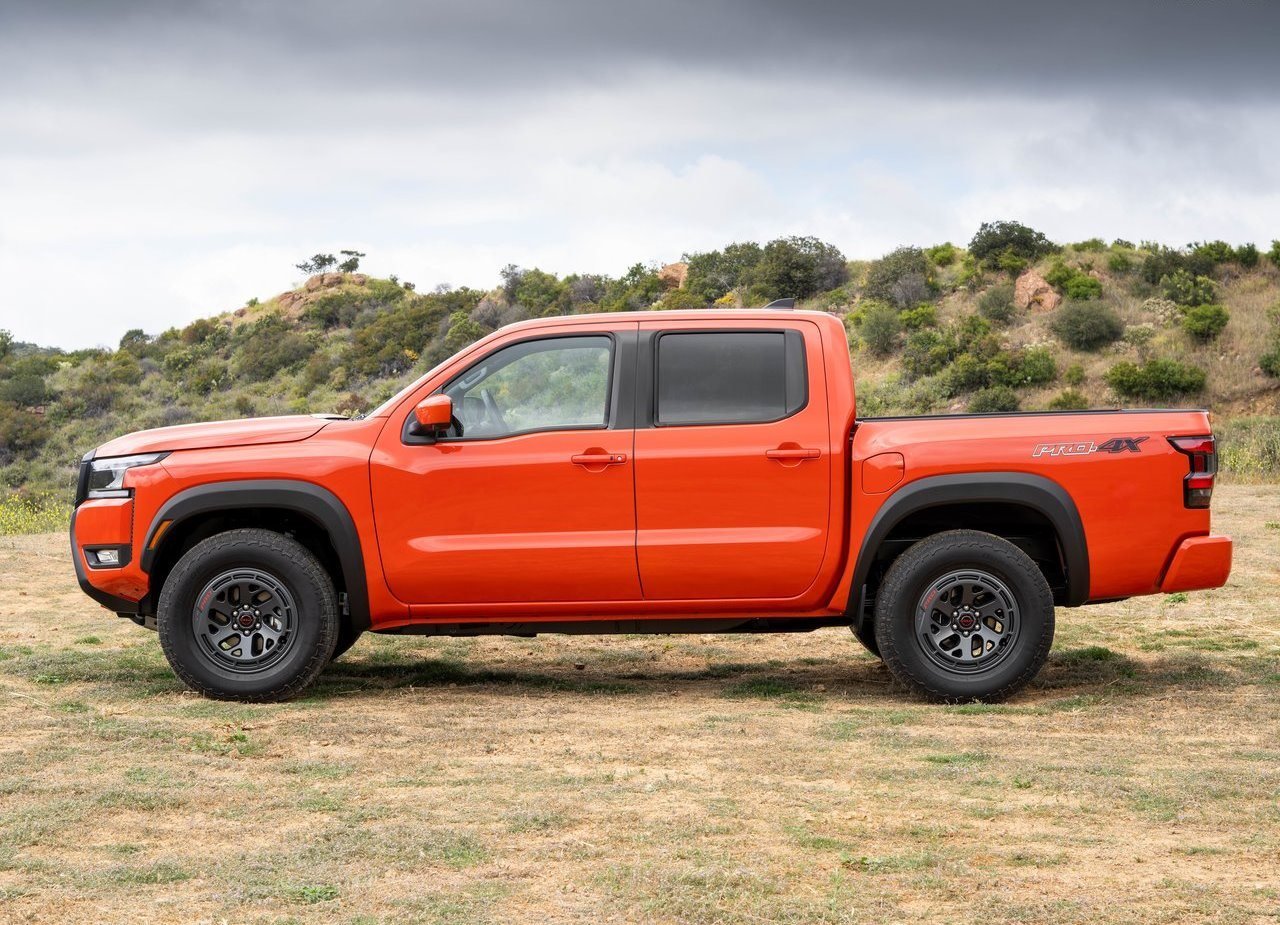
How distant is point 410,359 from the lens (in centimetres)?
5003

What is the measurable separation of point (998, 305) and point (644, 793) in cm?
4055

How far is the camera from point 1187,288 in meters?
42.5

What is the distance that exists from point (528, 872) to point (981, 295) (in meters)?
43.0

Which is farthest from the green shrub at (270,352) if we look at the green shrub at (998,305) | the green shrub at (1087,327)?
the green shrub at (1087,327)

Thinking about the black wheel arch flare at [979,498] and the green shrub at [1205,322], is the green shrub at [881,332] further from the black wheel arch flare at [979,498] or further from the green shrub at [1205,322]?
the black wheel arch flare at [979,498]

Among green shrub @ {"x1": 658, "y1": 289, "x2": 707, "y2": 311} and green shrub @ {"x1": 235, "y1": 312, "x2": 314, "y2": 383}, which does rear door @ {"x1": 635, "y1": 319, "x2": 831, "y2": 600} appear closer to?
green shrub @ {"x1": 658, "y1": 289, "x2": 707, "y2": 311}

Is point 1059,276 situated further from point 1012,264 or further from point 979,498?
point 979,498

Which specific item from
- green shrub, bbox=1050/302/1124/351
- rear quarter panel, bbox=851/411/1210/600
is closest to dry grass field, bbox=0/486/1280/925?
rear quarter panel, bbox=851/411/1210/600

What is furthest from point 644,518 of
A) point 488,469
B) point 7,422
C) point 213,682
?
point 7,422

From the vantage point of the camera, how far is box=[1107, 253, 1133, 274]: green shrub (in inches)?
1860

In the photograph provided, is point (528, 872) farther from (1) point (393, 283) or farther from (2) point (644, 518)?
(1) point (393, 283)

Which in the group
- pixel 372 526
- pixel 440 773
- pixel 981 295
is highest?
pixel 981 295

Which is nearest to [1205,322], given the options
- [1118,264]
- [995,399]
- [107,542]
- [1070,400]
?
[1070,400]

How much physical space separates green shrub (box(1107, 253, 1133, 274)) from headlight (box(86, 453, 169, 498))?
145 ft
